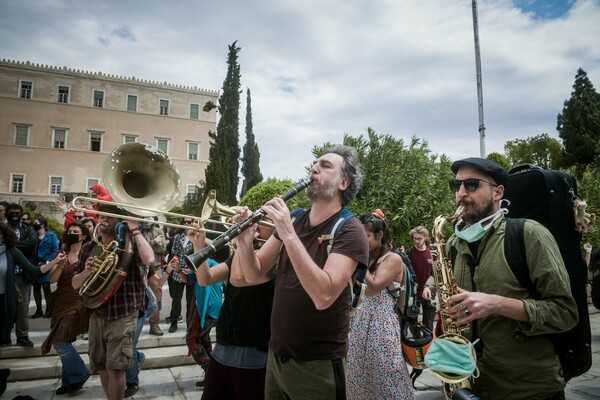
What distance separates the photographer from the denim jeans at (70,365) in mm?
4520

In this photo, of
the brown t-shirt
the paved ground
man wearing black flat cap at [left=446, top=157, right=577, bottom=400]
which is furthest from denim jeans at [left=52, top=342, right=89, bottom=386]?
man wearing black flat cap at [left=446, top=157, right=577, bottom=400]

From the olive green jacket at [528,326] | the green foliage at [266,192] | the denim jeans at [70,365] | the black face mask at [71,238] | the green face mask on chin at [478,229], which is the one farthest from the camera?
the green foliage at [266,192]

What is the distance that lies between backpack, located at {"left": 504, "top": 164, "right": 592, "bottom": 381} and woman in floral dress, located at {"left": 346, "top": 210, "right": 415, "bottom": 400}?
4.32 ft

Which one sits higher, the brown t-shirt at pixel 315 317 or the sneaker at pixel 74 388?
the brown t-shirt at pixel 315 317

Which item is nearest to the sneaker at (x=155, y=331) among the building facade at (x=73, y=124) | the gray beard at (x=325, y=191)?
the gray beard at (x=325, y=191)

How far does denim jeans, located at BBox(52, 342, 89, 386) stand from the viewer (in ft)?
14.8

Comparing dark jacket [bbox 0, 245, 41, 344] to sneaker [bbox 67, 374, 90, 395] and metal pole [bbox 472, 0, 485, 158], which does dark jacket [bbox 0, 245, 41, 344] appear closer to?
sneaker [bbox 67, 374, 90, 395]

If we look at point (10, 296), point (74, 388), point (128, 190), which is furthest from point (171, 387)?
point (128, 190)

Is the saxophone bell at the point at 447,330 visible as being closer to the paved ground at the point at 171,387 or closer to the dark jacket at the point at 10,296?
the paved ground at the point at 171,387

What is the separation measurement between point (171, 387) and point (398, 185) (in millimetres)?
5612

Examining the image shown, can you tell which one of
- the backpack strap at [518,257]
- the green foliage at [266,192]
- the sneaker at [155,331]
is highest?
the green foliage at [266,192]

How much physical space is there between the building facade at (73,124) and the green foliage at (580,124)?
32.3 metres

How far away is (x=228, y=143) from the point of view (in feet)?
100

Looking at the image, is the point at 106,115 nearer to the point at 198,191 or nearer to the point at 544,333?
the point at 198,191
